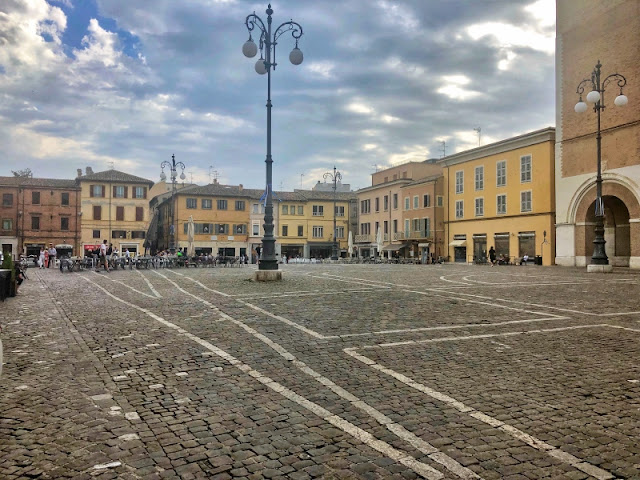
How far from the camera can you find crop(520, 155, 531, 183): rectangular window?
138ft

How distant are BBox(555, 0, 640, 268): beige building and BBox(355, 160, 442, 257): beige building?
26.3 m

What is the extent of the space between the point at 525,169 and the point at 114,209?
4958 cm

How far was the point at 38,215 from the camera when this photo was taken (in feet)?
202

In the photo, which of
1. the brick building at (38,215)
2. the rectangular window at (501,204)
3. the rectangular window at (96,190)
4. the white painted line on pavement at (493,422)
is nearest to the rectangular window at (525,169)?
the rectangular window at (501,204)

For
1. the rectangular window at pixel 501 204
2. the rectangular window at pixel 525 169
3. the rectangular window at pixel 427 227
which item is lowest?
the rectangular window at pixel 427 227

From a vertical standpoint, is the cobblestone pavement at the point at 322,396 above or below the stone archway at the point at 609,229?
below

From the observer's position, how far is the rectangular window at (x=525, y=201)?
42119 mm

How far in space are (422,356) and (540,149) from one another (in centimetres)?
3985

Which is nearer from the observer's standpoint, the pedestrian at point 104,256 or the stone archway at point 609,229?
the pedestrian at point 104,256

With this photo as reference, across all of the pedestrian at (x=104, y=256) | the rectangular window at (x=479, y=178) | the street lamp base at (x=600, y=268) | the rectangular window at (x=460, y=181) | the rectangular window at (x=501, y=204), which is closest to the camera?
the street lamp base at (x=600, y=268)

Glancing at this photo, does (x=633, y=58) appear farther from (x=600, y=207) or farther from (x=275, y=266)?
(x=275, y=266)

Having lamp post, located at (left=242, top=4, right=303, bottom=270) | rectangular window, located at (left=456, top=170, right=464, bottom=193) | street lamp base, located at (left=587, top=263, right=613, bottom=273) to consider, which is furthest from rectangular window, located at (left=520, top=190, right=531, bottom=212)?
lamp post, located at (left=242, top=4, right=303, bottom=270)

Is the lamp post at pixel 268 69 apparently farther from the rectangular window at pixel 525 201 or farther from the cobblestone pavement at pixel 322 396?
the rectangular window at pixel 525 201

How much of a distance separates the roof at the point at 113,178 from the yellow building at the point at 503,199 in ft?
129
